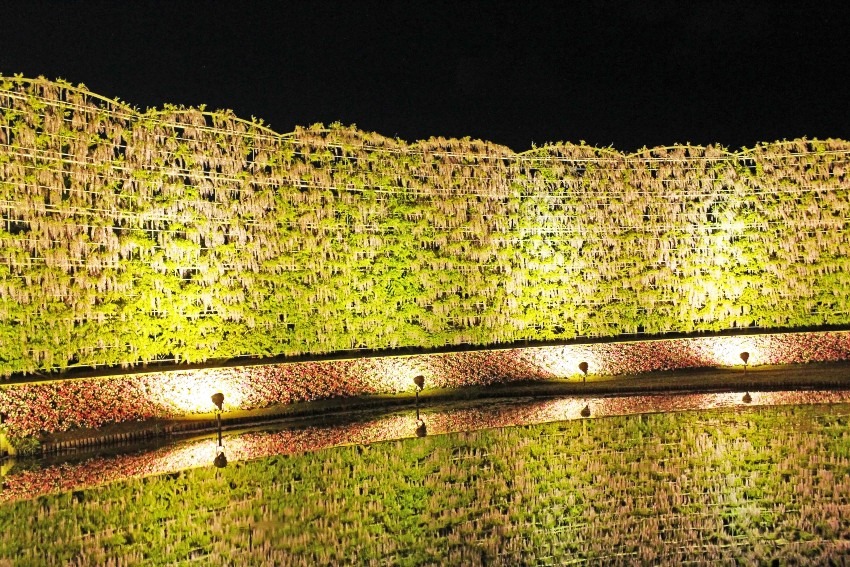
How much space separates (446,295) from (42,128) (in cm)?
803

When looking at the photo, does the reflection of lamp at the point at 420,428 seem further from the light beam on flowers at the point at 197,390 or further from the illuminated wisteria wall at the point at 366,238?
the illuminated wisteria wall at the point at 366,238

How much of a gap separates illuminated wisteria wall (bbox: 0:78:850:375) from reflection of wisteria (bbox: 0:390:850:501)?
2.66m

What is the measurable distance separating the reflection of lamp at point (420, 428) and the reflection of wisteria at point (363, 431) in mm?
91

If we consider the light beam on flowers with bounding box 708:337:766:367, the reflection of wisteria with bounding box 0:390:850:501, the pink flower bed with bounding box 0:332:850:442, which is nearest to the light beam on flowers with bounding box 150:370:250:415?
the pink flower bed with bounding box 0:332:850:442

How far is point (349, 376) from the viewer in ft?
50.4

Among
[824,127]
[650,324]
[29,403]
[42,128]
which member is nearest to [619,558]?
[29,403]

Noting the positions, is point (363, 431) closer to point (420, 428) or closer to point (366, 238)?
point (420, 428)

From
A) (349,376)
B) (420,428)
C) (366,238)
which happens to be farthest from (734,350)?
(420,428)

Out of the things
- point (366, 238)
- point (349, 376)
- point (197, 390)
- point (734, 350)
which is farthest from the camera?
point (734, 350)

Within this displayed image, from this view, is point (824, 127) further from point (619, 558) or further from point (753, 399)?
point (619, 558)

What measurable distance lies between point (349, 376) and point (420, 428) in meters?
3.41

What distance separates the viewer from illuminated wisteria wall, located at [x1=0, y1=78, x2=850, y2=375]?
1289 cm

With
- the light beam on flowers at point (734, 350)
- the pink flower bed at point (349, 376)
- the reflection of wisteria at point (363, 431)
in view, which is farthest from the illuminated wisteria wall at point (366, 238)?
the reflection of wisteria at point (363, 431)

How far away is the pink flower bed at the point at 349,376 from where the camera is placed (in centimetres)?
1200
